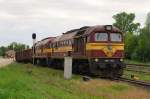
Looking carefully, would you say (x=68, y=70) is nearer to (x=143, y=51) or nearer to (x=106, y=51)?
(x=106, y=51)

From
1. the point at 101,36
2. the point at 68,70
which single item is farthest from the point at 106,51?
the point at 68,70

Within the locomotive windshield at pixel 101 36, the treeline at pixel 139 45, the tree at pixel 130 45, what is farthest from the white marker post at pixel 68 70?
the tree at pixel 130 45

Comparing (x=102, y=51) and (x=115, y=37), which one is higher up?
(x=115, y=37)

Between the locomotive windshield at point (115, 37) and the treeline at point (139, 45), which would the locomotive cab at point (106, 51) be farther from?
the treeline at point (139, 45)

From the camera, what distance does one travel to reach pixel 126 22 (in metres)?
158

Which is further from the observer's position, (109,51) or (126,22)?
(126,22)

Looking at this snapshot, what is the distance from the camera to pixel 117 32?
103 feet

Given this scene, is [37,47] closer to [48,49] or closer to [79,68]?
[48,49]

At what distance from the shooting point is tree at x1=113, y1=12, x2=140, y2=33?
15788cm

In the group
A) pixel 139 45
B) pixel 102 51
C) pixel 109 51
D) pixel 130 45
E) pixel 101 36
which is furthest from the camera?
pixel 130 45

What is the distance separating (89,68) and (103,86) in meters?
7.60

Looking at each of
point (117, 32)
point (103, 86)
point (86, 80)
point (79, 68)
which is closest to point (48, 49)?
point (79, 68)

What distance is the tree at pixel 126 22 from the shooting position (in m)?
158

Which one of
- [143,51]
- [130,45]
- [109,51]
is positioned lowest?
[143,51]
